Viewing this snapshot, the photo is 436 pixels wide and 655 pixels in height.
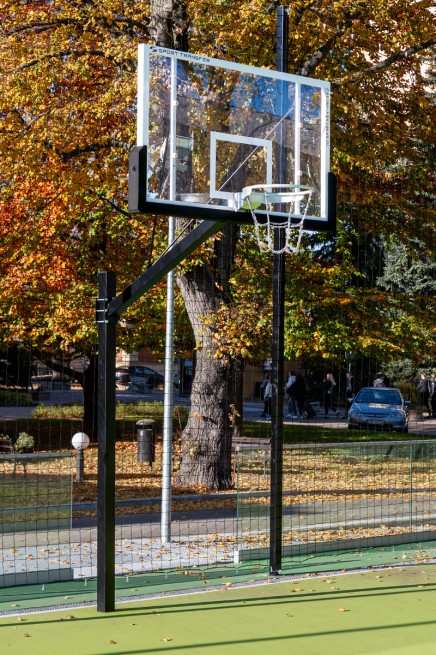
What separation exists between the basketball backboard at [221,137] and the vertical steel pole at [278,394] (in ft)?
3.02

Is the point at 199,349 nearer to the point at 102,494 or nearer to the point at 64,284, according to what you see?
the point at 64,284

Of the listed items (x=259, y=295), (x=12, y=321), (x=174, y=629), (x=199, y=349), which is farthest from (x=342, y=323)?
(x=174, y=629)

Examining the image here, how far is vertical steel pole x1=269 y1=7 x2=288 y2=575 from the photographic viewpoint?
32.1ft

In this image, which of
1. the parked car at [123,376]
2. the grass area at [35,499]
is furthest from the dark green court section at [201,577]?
the parked car at [123,376]

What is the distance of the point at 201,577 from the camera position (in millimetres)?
9633

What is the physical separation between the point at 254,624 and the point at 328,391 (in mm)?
6436

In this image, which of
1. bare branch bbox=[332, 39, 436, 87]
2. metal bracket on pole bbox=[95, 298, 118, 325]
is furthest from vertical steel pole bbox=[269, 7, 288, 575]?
bare branch bbox=[332, 39, 436, 87]

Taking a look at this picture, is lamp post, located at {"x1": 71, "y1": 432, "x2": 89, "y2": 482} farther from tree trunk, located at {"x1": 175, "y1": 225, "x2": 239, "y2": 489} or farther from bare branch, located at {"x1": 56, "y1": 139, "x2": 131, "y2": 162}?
A: bare branch, located at {"x1": 56, "y1": 139, "x2": 131, "y2": 162}

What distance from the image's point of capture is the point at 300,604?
8547 mm

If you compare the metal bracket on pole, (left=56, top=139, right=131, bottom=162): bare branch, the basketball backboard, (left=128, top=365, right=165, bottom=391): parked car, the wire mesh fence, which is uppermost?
(left=56, top=139, right=131, bottom=162): bare branch

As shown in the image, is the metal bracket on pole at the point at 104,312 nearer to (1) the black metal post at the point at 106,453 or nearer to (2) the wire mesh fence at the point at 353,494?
(1) the black metal post at the point at 106,453

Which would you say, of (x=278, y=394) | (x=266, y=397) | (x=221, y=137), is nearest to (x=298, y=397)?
(x=266, y=397)

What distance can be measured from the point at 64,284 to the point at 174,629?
1208 centimetres

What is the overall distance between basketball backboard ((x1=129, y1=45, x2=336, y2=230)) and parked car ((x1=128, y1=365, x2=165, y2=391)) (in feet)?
11.8
